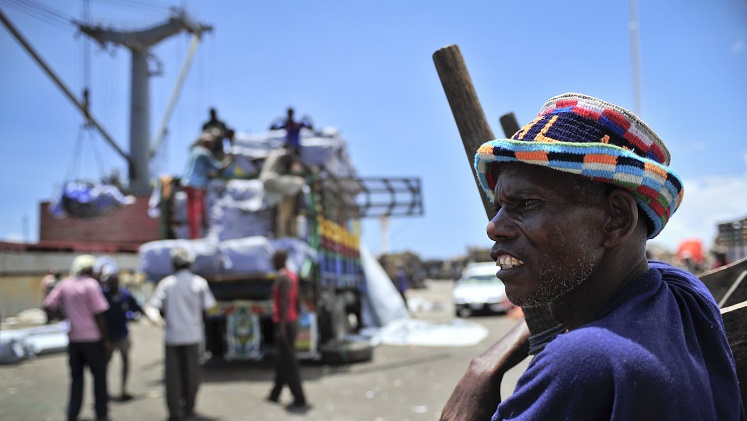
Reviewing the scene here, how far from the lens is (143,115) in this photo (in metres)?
26.2

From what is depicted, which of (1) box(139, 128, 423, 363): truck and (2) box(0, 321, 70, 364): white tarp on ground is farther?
(2) box(0, 321, 70, 364): white tarp on ground

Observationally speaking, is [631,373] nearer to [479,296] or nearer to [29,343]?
[29,343]

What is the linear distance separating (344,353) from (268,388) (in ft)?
5.15

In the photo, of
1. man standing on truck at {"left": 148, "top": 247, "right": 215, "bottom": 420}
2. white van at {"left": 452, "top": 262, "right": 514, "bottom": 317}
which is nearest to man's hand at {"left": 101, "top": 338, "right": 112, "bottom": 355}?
man standing on truck at {"left": 148, "top": 247, "right": 215, "bottom": 420}

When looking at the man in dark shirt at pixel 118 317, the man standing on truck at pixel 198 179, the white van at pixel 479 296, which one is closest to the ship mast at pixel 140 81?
the white van at pixel 479 296

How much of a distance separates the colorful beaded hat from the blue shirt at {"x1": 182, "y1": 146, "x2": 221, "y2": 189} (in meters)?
7.94

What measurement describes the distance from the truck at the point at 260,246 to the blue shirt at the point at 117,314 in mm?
1241

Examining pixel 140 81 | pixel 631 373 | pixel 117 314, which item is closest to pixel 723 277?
pixel 631 373

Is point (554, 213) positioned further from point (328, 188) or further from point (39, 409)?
point (328, 188)

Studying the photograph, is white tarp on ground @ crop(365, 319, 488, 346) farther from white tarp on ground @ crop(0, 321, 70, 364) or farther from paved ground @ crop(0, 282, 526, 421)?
white tarp on ground @ crop(0, 321, 70, 364)

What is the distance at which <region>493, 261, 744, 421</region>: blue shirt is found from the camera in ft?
2.89

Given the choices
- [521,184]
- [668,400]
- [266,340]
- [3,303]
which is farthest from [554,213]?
[3,303]

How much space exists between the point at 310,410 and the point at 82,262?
2894mm

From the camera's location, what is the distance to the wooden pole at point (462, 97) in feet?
5.22
